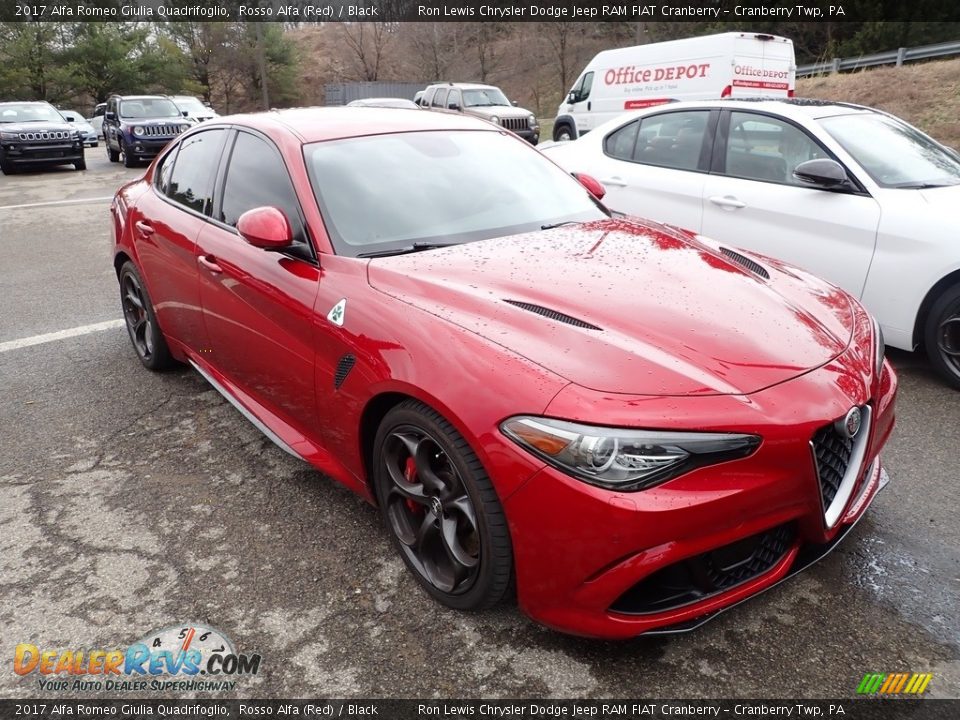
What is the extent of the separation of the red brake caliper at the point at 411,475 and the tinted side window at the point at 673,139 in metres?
3.84

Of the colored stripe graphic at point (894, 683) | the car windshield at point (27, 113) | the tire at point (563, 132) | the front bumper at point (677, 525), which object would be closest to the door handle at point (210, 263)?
the front bumper at point (677, 525)

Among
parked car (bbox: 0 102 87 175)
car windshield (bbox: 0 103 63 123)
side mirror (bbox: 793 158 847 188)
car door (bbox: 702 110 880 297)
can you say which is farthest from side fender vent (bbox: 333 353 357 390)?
car windshield (bbox: 0 103 63 123)

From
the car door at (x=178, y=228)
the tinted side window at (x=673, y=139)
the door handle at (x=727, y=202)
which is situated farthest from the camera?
the tinted side window at (x=673, y=139)

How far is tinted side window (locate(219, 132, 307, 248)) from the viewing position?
3.05 meters

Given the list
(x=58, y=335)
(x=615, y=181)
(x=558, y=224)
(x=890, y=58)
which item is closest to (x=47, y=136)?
(x=58, y=335)

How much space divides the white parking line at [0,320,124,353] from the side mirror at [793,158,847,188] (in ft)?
16.4

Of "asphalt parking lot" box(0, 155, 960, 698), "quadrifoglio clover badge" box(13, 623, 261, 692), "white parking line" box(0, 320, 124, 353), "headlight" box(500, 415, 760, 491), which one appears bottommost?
"quadrifoglio clover badge" box(13, 623, 261, 692)

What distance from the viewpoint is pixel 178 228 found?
3.87 m

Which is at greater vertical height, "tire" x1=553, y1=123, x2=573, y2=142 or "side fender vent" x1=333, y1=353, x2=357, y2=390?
"tire" x1=553, y1=123, x2=573, y2=142

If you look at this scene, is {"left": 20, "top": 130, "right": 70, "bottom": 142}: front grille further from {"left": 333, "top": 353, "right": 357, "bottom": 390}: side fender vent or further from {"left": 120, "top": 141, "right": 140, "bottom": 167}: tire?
{"left": 333, "top": 353, "right": 357, "bottom": 390}: side fender vent

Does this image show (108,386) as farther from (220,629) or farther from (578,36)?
(578,36)

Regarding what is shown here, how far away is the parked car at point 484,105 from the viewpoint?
19500 mm

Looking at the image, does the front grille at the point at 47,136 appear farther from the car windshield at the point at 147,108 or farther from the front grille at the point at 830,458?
the front grille at the point at 830,458

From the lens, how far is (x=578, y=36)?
46250 mm
